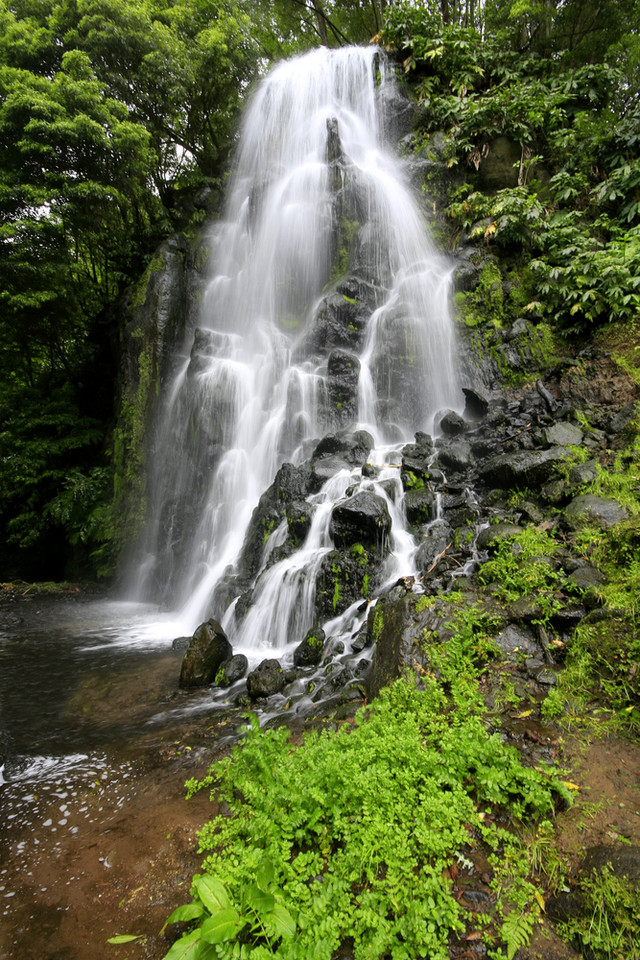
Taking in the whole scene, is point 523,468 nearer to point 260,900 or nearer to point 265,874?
point 265,874

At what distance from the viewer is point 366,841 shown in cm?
243

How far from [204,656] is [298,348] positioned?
8.98 m

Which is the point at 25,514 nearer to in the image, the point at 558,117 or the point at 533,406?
the point at 533,406

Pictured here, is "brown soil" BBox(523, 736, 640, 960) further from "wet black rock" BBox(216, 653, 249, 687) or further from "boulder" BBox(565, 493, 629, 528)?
"wet black rock" BBox(216, 653, 249, 687)

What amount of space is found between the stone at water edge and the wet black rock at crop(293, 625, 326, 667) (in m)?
1.14

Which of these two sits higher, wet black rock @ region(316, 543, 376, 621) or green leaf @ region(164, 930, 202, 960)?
wet black rock @ region(316, 543, 376, 621)

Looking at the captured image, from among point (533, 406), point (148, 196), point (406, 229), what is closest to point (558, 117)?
point (406, 229)

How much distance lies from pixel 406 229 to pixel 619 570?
1233 cm

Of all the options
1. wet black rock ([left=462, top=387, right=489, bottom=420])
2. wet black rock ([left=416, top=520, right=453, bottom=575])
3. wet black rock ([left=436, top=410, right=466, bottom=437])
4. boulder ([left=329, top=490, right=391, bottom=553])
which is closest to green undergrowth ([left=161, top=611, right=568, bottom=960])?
wet black rock ([left=416, top=520, right=453, bottom=575])

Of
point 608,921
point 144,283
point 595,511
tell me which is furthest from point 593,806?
point 144,283

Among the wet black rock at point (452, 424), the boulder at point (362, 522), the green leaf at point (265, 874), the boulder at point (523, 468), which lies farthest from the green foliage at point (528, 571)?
the wet black rock at point (452, 424)

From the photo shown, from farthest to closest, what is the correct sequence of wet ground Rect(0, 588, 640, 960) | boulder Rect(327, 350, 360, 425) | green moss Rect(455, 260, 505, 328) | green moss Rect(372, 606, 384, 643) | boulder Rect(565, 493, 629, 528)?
boulder Rect(327, 350, 360, 425), green moss Rect(455, 260, 505, 328), green moss Rect(372, 606, 384, 643), boulder Rect(565, 493, 629, 528), wet ground Rect(0, 588, 640, 960)

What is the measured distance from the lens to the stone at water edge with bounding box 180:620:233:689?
6027 mm

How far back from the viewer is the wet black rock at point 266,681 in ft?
17.7
